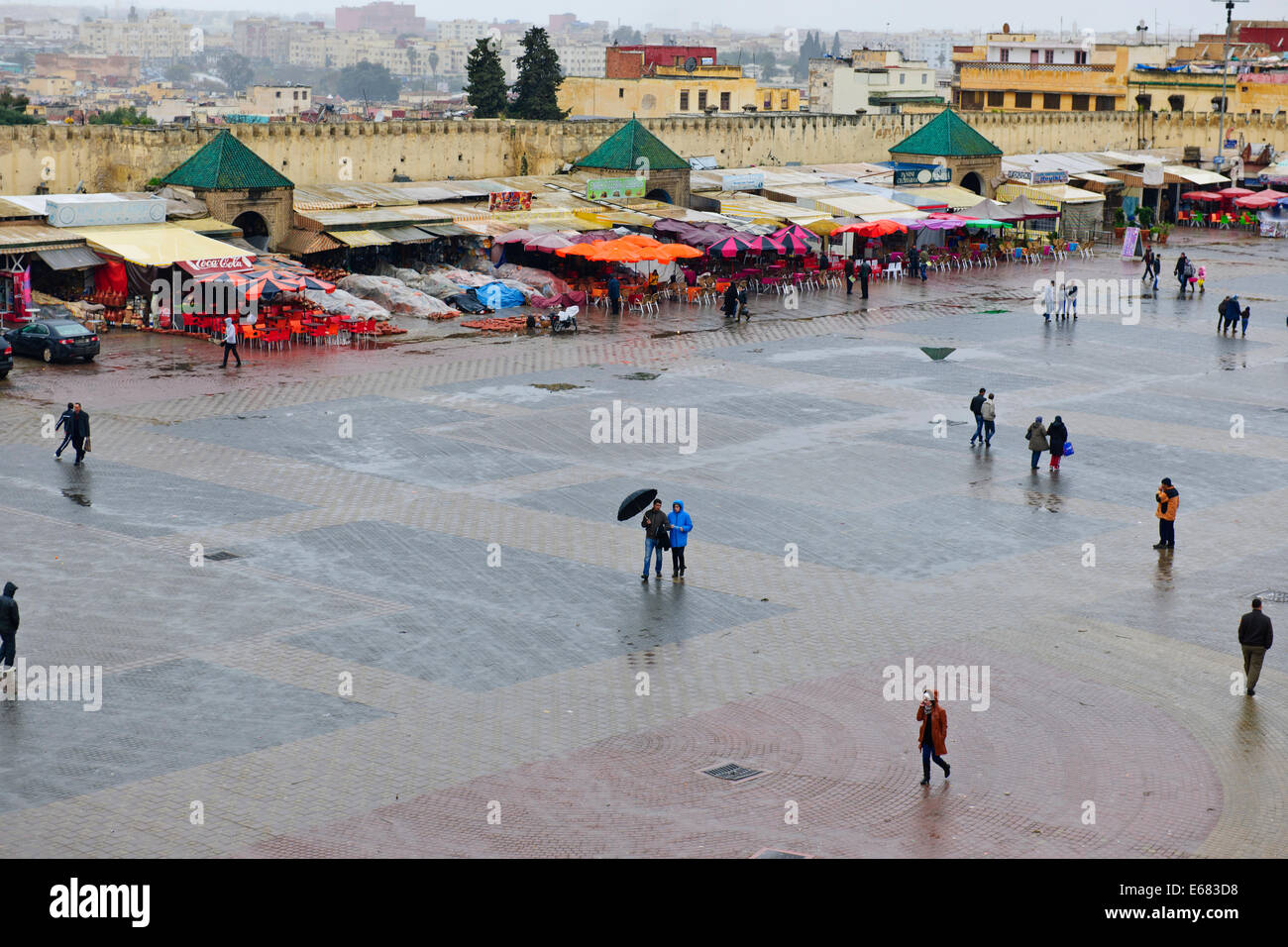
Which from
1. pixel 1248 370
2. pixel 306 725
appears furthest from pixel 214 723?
pixel 1248 370

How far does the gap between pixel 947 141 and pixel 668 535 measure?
4504cm

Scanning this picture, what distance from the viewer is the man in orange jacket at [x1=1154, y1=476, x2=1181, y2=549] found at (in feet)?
72.2

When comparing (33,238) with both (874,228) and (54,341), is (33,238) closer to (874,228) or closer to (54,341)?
(54,341)

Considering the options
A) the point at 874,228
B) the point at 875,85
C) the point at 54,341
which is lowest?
the point at 54,341

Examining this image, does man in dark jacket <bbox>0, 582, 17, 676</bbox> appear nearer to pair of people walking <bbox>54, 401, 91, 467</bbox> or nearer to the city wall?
pair of people walking <bbox>54, 401, 91, 467</bbox>

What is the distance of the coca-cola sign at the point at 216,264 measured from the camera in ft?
126

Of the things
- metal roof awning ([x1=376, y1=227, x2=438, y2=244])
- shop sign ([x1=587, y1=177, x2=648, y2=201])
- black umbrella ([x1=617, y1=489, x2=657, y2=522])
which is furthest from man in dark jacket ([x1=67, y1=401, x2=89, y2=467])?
shop sign ([x1=587, y1=177, x2=648, y2=201])

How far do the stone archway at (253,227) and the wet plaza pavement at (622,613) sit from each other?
994 centimetres

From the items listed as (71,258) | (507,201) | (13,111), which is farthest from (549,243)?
(13,111)

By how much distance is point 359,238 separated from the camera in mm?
44719

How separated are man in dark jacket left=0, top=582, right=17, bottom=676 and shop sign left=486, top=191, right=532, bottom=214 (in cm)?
3400

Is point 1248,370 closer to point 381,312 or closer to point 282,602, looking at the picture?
point 381,312

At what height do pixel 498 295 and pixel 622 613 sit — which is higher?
pixel 498 295

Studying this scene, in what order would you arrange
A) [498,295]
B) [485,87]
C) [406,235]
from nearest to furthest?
[498,295] < [406,235] < [485,87]
